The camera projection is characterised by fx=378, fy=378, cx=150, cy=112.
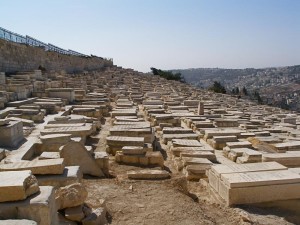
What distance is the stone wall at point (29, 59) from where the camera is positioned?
48.4 feet

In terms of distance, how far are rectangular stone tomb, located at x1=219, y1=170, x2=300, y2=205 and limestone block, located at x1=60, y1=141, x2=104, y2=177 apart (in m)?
1.96

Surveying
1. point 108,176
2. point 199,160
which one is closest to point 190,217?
point 108,176

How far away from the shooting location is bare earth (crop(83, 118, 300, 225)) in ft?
14.3

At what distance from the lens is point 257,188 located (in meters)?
5.07

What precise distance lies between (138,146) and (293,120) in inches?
305

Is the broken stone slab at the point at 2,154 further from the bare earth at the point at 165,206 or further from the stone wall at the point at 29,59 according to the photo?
the stone wall at the point at 29,59

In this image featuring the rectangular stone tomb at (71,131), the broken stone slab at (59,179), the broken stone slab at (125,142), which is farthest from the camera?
the broken stone slab at (125,142)

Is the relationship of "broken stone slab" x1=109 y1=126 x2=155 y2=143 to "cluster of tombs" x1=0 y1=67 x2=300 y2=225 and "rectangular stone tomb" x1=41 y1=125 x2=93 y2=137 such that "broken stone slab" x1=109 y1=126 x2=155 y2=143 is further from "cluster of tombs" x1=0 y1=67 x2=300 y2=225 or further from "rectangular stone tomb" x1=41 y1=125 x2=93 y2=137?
"rectangular stone tomb" x1=41 y1=125 x2=93 y2=137

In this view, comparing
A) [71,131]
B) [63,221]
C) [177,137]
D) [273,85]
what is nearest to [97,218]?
[63,221]

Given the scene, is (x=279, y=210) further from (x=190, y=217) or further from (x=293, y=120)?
(x=293, y=120)

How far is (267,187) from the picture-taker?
16.8 ft

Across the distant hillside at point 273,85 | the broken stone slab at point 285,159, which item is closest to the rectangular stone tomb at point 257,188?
the broken stone slab at point 285,159

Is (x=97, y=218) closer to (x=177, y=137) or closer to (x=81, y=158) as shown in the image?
(x=81, y=158)

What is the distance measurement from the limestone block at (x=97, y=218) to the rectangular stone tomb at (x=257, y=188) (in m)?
1.77
